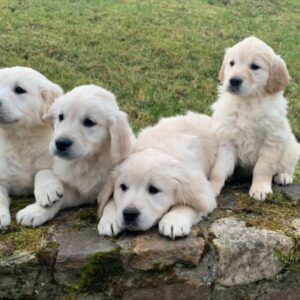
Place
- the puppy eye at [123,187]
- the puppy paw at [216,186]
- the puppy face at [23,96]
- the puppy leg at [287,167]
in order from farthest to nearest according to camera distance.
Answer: the puppy leg at [287,167] < the puppy paw at [216,186] < the puppy face at [23,96] < the puppy eye at [123,187]

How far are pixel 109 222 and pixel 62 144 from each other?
606mm

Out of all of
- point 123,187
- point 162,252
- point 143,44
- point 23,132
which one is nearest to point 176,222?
point 162,252

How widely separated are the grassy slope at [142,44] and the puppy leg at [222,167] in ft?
11.8

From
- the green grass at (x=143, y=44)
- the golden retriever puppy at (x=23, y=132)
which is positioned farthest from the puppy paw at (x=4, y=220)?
the green grass at (x=143, y=44)

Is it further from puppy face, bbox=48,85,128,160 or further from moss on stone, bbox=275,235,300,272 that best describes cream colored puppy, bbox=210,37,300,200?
puppy face, bbox=48,85,128,160

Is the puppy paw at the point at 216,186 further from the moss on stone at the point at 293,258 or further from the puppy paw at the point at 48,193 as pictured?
Answer: the puppy paw at the point at 48,193

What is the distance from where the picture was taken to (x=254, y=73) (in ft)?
16.7

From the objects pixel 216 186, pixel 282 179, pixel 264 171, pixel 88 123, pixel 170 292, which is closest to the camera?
pixel 170 292

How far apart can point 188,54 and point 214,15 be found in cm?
337

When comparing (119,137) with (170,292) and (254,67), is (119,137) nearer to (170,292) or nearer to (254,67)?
(170,292)

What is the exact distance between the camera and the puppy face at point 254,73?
508cm

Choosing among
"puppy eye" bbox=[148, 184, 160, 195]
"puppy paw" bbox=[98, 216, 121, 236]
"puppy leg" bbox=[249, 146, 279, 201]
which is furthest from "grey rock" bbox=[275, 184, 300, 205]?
"puppy paw" bbox=[98, 216, 121, 236]

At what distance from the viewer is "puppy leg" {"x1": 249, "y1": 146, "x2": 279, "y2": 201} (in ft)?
16.1

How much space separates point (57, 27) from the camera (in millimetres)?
12281
